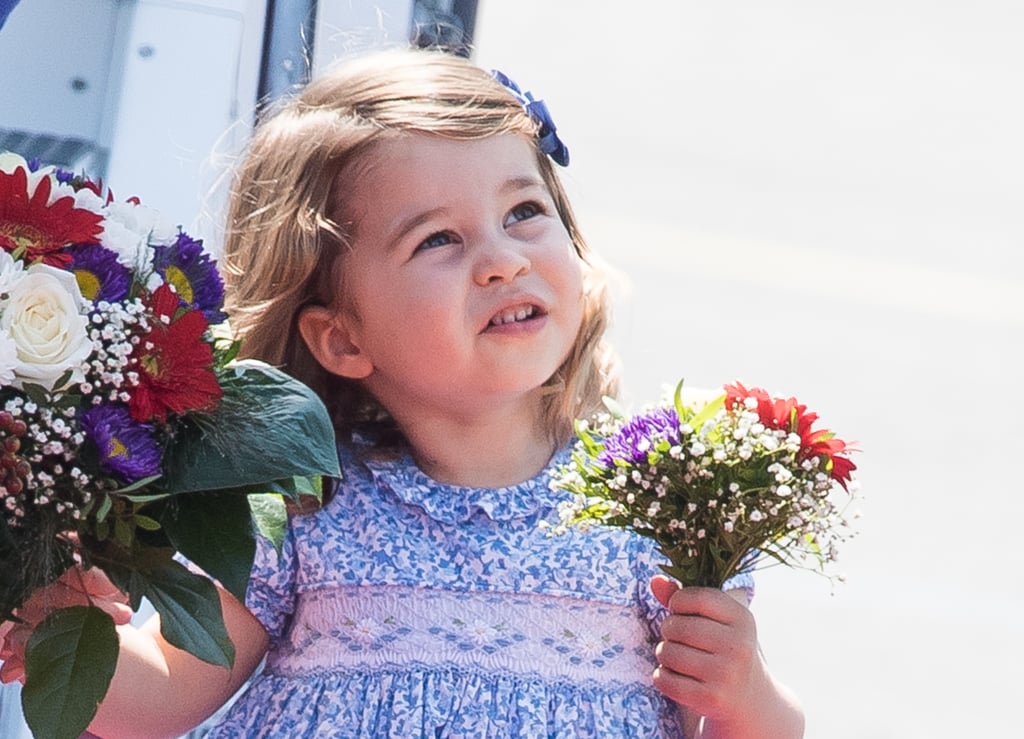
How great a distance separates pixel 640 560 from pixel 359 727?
0.38 meters

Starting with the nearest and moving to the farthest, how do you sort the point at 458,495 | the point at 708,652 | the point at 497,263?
the point at 708,652 → the point at 497,263 → the point at 458,495

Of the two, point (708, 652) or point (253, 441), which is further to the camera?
point (708, 652)

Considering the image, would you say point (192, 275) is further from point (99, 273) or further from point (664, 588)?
point (664, 588)

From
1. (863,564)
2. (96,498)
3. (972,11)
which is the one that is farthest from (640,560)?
(972,11)

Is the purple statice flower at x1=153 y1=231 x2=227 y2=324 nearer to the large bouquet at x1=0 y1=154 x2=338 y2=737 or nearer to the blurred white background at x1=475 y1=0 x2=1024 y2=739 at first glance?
the large bouquet at x1=0 y1=154 x2=338 y2=737

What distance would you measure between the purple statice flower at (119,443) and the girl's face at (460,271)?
1.81 feet

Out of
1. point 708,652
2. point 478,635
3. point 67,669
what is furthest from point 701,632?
point 67,669

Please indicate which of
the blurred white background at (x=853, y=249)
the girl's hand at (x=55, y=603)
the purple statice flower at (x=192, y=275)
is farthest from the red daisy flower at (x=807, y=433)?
the blurred white background at (x=853, y=249)

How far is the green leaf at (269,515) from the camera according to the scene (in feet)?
4.31

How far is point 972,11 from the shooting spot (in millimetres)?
4625

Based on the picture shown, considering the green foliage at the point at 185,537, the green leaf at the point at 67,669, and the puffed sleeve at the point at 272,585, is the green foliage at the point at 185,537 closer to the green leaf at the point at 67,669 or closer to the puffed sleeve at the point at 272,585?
the green leaf at the point at 67,669

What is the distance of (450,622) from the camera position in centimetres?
169

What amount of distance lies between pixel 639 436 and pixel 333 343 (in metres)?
0.52

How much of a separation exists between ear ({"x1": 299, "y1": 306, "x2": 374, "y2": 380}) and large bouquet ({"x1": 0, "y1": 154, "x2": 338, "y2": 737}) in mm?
492
